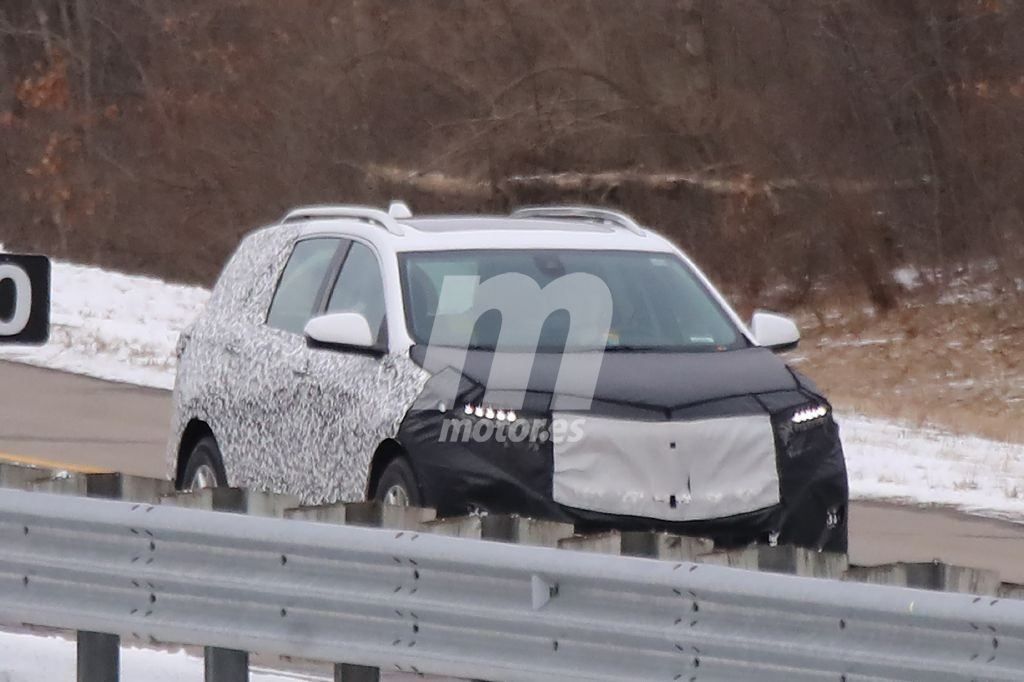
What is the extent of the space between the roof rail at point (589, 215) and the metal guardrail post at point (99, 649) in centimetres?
455

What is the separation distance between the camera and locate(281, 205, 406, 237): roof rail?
10633mm

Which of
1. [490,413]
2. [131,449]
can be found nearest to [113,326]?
[131,449]

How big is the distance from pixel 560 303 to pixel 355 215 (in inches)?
53.2

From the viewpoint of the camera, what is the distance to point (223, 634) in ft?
20.7

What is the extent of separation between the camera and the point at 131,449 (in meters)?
16.6

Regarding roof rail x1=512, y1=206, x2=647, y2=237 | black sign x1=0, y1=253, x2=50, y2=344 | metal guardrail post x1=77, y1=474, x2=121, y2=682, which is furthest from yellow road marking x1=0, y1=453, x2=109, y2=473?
black sign x1=0, y1=253, x2=50, y2=344

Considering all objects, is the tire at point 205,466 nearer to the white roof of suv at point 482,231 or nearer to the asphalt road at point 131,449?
the white roof of suv at point 482,231

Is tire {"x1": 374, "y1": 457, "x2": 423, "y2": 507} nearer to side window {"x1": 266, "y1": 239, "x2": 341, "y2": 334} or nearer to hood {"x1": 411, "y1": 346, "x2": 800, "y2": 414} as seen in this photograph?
hood {"x1": 411, "y1": 346, "x2": 800, "y2": 414}

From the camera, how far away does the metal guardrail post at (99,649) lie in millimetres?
6824

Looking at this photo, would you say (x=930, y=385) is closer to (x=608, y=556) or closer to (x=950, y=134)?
(x=950, y=134)

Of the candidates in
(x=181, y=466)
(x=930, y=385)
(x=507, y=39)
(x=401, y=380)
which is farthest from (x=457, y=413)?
(x=507, y=39)

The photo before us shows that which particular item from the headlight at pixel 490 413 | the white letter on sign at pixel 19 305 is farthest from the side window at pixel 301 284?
the white letter on sign at pixel 19 305

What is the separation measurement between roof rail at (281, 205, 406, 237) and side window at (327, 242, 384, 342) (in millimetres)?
156

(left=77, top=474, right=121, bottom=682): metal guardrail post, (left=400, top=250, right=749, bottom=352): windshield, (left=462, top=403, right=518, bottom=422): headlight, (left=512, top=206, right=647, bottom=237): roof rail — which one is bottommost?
(left=77, top=474, right=121, bottom=682): metal guardrail post
